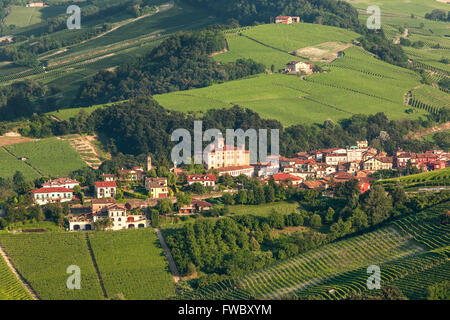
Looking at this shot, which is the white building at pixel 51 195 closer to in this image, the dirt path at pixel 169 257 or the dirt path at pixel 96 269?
the dirt path at pixel 96 269

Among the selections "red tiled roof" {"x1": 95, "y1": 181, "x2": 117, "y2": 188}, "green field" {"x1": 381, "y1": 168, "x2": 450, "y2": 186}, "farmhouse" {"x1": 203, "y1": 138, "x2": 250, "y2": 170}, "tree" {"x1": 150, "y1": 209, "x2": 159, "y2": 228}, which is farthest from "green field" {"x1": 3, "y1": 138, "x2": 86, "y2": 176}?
"green field" {"x1": 381, "y1": 168, "x2": 450, "y2": 186}

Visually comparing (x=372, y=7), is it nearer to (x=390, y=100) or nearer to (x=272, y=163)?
(x=390, y=100)

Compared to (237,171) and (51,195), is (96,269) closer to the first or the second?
(51,195)

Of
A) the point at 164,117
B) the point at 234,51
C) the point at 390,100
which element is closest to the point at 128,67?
the point at 234,51

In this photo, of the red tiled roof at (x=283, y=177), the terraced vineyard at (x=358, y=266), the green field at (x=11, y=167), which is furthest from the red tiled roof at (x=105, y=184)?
the terraced vineyard at (x=358, y=266)

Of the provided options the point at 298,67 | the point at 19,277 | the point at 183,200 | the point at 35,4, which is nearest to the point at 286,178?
the point at 183,200
